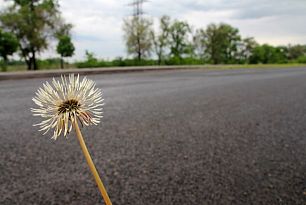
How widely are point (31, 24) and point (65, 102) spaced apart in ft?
99.6

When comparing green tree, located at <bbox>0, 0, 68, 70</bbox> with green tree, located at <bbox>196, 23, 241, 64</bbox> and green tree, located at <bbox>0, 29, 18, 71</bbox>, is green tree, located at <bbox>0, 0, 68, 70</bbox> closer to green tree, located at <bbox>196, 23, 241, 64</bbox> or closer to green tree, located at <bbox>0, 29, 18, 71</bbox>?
green tree, located at <bbox>0, 29, 18, 71</bbox>

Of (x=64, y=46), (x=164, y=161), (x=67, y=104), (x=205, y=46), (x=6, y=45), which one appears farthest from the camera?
(x=205, y=46)

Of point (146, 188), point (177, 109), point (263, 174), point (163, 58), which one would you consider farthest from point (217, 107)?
point (163, 58)

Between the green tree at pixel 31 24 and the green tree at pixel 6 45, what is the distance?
11.0ft

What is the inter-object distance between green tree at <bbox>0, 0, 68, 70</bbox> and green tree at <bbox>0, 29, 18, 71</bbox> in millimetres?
3363

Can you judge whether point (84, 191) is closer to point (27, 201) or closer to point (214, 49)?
point (27, 201)

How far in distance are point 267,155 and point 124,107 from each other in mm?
3190

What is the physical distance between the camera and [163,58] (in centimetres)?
4622

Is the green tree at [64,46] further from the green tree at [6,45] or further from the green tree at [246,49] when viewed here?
the green tree at [246,49]

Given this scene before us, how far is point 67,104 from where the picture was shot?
29 centimetres

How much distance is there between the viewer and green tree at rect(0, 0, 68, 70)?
85.0ft

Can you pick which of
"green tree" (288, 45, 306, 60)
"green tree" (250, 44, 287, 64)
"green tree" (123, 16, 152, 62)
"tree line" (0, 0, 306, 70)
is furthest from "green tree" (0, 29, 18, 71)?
"green tree" (288, 45, 306, 60)

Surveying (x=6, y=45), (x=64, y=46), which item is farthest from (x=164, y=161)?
(x=64, y=46)

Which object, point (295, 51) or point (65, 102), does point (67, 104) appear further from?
point (295, 51)
